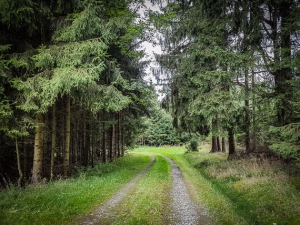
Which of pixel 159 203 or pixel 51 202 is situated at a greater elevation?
pixel 51 202

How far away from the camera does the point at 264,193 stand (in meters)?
7.64

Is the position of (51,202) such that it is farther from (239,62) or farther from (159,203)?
(239,62)

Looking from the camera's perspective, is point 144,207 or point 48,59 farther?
point 48,59

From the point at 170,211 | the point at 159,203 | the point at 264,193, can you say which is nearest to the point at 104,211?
the point at 159,203

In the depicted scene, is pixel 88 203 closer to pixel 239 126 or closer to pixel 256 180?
pixel 256 180

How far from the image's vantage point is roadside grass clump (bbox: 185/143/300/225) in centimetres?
604

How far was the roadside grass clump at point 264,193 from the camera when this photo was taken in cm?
604

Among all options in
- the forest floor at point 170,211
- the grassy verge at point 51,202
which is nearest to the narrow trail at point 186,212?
the forest floor at point 170,211

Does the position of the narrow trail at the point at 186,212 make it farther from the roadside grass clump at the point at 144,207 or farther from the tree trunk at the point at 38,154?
the tree trunk at the point at 38,154

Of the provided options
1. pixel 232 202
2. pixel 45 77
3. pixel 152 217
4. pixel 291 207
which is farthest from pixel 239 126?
pixel 45 77

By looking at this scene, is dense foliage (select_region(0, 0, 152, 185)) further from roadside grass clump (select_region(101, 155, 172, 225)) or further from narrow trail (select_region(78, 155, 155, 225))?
roadside grass clump (select_region(101, 155, 172, 225))

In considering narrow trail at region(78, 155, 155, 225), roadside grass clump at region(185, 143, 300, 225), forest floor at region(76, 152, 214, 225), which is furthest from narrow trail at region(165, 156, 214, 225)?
narrow trail at region(78, 155, 155, 225)

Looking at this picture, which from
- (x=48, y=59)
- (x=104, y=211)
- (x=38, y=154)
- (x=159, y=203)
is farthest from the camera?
(x=38, y=154)

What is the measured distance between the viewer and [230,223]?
5809mm
